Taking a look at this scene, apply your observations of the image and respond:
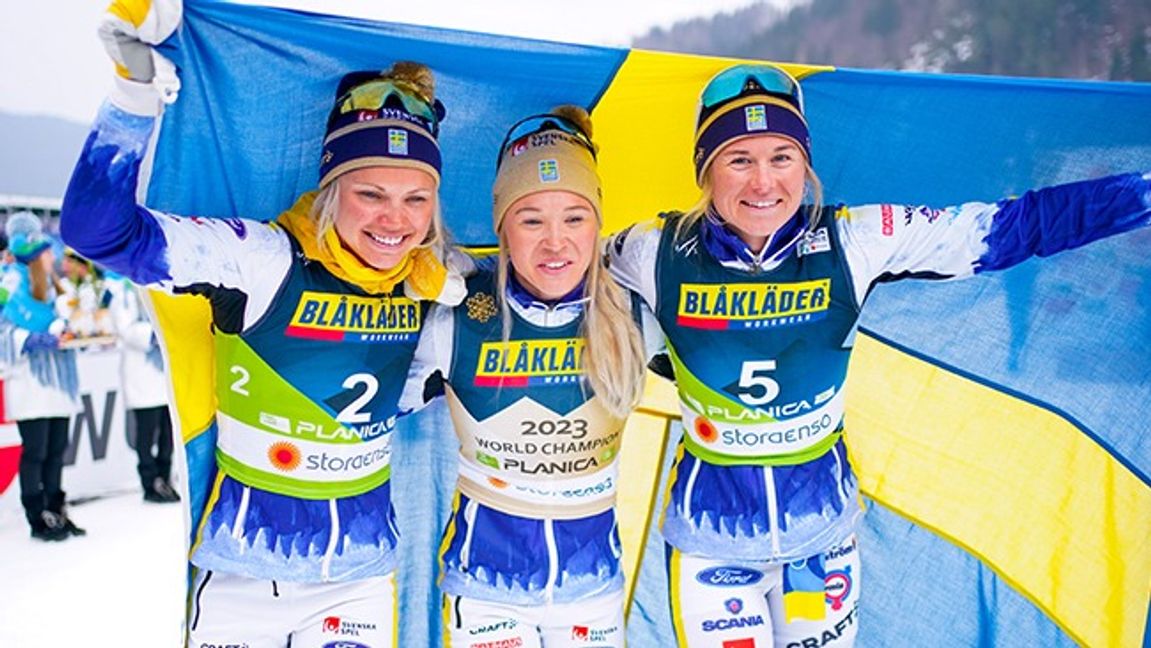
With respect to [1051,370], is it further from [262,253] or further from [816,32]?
[816,32]

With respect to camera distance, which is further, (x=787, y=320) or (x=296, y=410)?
(x=787, y=320)

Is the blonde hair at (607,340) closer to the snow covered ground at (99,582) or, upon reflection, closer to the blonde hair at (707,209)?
the blonde hair at (707,209)

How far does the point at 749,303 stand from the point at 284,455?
3.35 feet

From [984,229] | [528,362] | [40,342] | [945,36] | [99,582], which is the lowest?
[99,582]

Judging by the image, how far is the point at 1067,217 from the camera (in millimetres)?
2320

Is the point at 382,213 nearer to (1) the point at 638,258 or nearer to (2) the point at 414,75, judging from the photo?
(2) the point at 414,75

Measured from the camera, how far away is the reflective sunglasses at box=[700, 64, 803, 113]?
93.7 inches

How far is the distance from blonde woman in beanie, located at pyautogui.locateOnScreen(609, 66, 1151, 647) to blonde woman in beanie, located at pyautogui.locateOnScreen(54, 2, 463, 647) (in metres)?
0.56

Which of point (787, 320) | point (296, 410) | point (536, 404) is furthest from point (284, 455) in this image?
point (787, 320)

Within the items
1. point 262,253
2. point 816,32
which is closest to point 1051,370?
point 262,253

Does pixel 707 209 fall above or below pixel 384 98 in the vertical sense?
below

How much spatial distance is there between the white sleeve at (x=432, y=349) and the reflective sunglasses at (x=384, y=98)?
385 millimetres

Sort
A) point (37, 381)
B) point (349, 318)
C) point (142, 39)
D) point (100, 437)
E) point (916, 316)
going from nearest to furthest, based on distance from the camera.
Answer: point (142, 39) → point (349, 318) → point (916, 316) → point (37, 381) → point (100, 437)

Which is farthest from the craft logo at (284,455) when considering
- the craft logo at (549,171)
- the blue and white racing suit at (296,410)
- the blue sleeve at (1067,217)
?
the blue sleeve at (1067,217)
